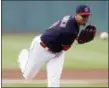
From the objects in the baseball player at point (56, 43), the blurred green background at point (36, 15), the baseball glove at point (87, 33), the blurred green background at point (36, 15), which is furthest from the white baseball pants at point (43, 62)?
the blurred green background at point (36, 15)

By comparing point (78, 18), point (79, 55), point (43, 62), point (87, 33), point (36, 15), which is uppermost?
point (36, 15)

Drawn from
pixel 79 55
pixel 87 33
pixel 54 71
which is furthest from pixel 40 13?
pixel 54 71

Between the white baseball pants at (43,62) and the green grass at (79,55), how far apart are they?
6.23 m

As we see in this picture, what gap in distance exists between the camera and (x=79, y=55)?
48.3 ft

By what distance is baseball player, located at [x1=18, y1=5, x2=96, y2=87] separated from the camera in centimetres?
598

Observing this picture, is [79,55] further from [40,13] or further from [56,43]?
[56,43]

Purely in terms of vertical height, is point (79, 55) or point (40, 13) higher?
point (40, 13)

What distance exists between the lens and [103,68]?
1241 centimetres

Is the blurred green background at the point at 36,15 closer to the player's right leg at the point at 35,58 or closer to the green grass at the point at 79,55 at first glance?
the green grass at the point at 79,55

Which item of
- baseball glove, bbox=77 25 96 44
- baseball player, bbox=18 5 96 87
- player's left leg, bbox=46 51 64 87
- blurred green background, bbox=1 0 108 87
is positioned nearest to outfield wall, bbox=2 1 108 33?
blurred green background, bbox=1 0 108 87

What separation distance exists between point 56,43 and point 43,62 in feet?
1.18

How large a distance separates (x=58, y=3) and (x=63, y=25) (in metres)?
15.8

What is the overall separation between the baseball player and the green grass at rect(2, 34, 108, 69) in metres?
6.27

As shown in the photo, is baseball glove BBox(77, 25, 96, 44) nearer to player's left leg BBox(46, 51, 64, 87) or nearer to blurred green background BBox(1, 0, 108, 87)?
player's left leg BBox(46, 51, 64, 87)
